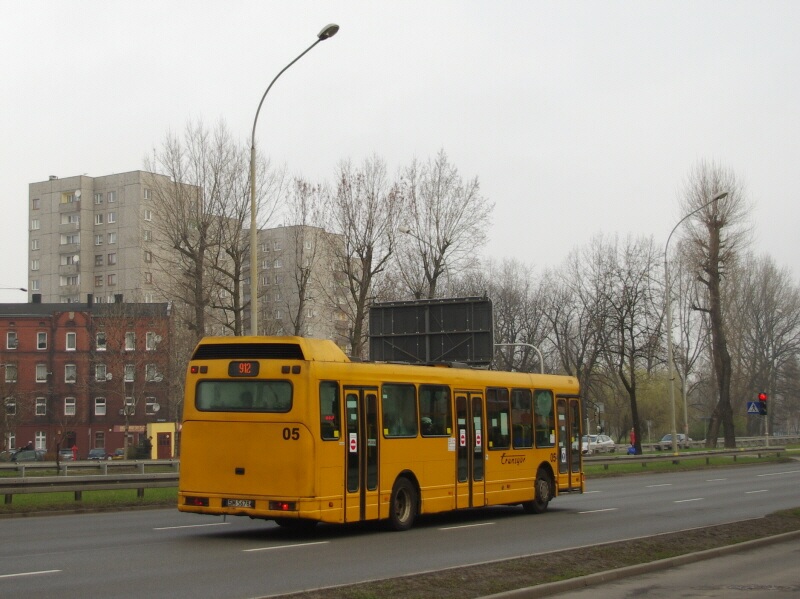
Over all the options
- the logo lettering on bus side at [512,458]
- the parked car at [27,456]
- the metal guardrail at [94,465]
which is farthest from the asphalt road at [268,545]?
the parked car at [27,456]

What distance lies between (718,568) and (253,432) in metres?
7.01

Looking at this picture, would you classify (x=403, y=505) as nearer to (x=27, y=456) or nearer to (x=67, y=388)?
(x=27, y=456)

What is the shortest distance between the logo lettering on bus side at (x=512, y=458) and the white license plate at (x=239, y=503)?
6.60 metres

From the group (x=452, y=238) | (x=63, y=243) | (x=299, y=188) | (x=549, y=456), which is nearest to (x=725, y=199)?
(x=452, y=238)

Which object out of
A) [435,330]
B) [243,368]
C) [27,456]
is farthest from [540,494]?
[27,456]

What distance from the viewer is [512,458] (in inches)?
826

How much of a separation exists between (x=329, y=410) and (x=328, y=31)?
34.5 feet

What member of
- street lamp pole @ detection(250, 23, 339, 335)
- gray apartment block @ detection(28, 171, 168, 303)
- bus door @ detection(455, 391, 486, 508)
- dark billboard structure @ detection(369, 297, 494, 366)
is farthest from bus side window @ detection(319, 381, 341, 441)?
gray apartment block @ detection(28, 171, 168, 303)

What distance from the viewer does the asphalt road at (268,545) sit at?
→ 11.2 metres

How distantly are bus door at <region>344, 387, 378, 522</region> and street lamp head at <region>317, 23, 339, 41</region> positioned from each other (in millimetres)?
9686

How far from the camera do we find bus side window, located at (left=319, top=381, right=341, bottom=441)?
1582cm

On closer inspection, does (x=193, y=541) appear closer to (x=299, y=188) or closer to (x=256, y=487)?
(x=256, y=487)

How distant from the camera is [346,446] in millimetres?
16203

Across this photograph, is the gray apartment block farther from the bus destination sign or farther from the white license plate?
the white license plate
